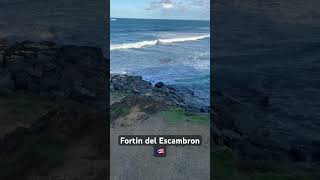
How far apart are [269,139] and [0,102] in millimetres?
3258

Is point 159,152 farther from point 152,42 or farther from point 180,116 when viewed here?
point 152,42

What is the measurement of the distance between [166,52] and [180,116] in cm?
78

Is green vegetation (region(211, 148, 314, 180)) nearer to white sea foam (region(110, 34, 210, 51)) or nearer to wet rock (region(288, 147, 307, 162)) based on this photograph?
wet rock (region(288, 147, 307, 162))

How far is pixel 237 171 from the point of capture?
6418 mm

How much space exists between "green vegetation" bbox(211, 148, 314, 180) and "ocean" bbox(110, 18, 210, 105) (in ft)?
2.17

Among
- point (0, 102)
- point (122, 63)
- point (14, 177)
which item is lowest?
point (14, 177)

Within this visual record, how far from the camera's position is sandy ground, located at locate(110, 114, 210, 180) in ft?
20.0

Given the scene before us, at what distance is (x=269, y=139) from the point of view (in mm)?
6559

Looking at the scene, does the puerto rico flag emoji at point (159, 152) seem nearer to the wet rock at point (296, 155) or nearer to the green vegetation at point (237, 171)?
the green vegetation at point (237, 171)

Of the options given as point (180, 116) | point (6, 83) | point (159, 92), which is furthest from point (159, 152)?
point (6, 83)

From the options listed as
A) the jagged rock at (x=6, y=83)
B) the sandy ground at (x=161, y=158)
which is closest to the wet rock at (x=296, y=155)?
the sandy ground at (x=161, y=158)

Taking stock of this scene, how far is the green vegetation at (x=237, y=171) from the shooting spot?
6.34 meters

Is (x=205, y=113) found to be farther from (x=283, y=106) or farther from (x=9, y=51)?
(x=9, y=51)

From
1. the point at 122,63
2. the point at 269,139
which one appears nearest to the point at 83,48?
the point at 122,63
